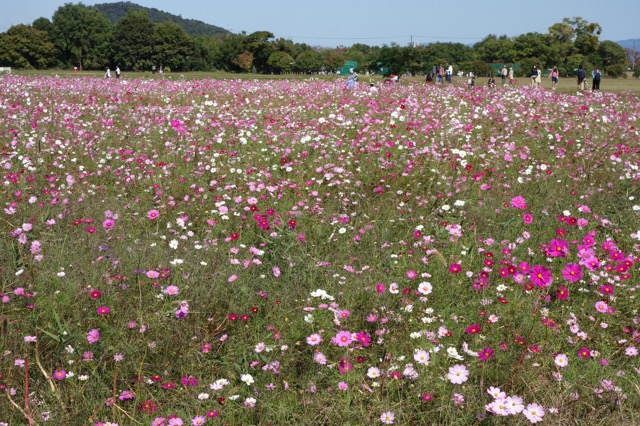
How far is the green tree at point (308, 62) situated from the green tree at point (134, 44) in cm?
2886

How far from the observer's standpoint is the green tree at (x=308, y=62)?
94875mm

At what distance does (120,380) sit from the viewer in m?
2.41

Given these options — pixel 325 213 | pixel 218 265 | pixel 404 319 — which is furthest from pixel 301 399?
pixel 325 213

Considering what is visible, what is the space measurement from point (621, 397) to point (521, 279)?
68 centimetres

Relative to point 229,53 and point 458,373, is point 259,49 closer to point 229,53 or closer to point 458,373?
point 229,53

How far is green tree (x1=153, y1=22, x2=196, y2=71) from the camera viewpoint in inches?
2921

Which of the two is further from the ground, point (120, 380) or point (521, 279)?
point (521, 279)

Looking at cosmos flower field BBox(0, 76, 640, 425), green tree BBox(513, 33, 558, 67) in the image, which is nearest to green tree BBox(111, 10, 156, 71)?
green tree BBox(513, 33, 558, 67)

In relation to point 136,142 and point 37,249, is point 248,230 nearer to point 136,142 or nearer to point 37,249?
point 37,249

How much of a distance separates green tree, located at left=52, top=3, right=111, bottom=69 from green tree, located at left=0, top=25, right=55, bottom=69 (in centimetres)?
255

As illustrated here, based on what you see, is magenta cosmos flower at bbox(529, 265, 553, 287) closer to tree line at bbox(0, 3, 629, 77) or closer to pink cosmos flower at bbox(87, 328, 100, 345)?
pink cosmos flower at bbox(87, 328, 100, 345)

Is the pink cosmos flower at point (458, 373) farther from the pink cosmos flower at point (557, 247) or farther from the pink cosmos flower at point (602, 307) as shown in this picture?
the pink cosmos flower at point (602, 307)

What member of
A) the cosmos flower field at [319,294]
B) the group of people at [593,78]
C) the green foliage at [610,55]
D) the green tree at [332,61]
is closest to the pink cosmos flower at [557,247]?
the cosmos flower field at [319,294]

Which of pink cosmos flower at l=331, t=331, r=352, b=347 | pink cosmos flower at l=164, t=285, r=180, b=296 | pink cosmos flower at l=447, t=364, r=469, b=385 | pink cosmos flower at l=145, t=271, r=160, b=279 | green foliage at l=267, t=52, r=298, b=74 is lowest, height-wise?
pink cosmos flower at l=447, t=364, r=469, b=385
